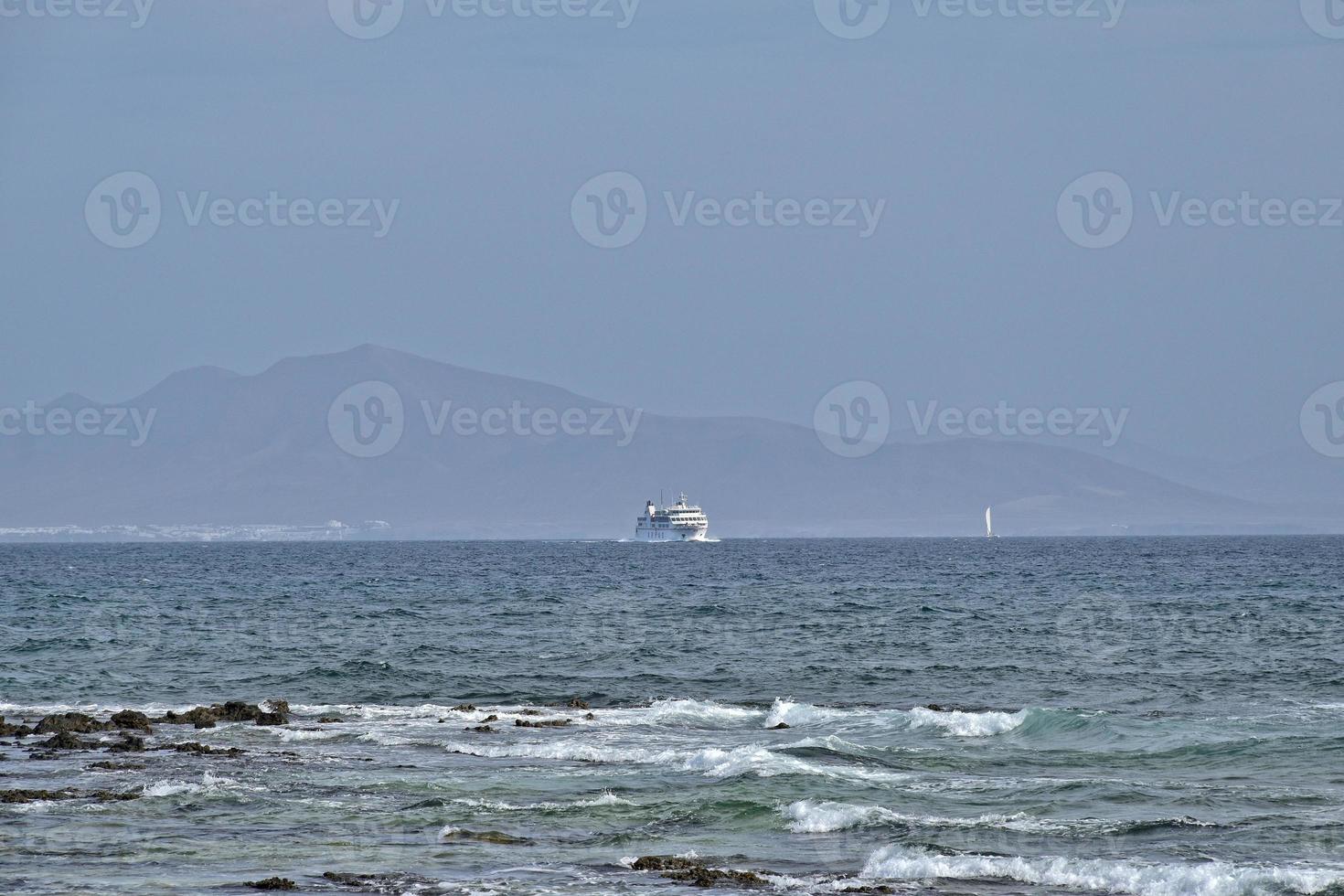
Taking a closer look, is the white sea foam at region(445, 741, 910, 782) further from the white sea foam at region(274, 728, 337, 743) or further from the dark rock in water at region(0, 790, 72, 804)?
the dark rock in water at region(0, 790, 72, 804)

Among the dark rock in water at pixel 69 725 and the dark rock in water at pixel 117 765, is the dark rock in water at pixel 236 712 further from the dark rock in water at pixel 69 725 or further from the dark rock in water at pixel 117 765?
the dark rock in water at pixel 117 765

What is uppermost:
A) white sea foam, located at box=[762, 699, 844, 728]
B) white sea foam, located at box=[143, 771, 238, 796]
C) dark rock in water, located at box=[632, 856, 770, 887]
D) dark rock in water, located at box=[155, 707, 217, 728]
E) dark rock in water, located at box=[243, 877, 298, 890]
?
dark rock in water, located at box=[155, 707, 217, 728]

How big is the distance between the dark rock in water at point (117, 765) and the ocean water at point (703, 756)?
40cm

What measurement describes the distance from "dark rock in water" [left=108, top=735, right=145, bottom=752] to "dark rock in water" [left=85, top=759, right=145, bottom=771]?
1.52m

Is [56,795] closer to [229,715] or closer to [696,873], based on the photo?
[229,715]

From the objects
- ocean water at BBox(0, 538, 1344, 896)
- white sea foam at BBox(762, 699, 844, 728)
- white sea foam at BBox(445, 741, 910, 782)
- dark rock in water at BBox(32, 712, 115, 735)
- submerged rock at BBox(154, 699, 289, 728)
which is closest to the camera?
ocean water at BBox(0, 538, 1344, 896)

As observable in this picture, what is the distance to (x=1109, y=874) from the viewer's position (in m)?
20.4

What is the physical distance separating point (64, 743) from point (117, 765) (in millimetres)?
3169

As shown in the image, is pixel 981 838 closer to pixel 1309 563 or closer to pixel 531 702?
pixel 531 702

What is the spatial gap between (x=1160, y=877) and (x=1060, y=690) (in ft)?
73.3

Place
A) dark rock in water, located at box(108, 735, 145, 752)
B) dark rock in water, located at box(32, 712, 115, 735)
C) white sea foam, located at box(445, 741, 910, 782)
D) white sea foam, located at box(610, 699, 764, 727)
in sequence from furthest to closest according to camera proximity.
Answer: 1. white sea foam, located at box(610, 699, 764, 727)
2. dark rock in water, located at box(32, 712, 115, 735)
3. dark rock in water, located at box(108, 735, 145, 752)
4. white sea foam, located at box(445, 741, 910, 782)

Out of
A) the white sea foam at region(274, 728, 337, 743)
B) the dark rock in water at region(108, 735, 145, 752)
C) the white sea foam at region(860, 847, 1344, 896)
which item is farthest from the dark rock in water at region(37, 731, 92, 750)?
the white sea foam at region(860, 847, 1344, 896)

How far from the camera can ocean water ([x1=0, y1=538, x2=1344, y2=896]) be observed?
69.2 feet

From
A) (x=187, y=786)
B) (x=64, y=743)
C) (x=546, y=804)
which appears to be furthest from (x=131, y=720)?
(x=546, y=804)
